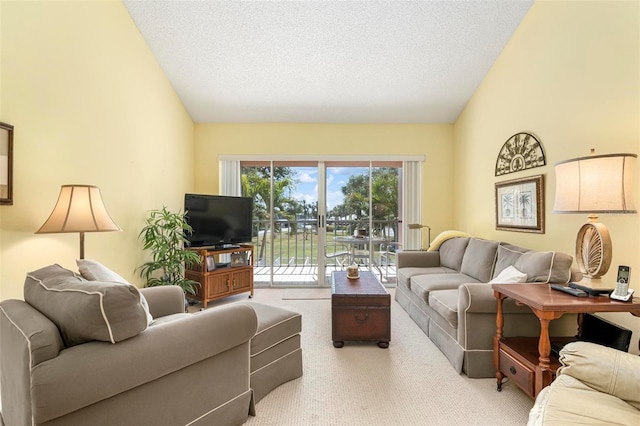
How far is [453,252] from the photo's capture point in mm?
3760

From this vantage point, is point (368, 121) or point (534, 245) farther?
point (368, 121)

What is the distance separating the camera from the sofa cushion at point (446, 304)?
2.34 m

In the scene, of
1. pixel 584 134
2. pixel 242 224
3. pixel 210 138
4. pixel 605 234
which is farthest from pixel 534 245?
pixel 210 138

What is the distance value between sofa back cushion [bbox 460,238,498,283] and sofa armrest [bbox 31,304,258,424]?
2446mm

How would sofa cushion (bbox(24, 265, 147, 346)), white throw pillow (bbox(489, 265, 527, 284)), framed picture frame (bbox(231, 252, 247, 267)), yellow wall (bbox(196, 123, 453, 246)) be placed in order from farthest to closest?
yellow wall (bbox(196, 123, 453, 246)), framed picture frame (bbox(231, 252, 247, 267)), white throw pillow (bbox(489, 265, 527, 284)), sofa cushion (bbox(24, 265, 147, 346))

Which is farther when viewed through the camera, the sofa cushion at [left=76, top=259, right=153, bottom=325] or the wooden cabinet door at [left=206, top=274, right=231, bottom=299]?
the wooden cabinet door at [left=206, top=274, right=231, bottom=299]

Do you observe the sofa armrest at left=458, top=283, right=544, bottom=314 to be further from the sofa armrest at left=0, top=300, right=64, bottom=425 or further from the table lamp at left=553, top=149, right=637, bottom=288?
the sofa armrest at left=0, top=300, right=64, bottom=425

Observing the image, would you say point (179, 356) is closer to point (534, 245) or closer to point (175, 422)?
point (175, 422)

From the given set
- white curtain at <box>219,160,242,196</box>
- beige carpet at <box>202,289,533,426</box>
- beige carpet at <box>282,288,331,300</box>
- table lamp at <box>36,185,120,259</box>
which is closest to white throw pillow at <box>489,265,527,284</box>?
beige carpet at <box>202,289,533,426</box>

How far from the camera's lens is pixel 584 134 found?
241 centimetres

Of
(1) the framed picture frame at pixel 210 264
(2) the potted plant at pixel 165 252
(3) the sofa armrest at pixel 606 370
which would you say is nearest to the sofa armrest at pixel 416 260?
(1) the framed picture frame at pixel 210 264

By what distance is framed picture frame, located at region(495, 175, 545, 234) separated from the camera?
2938mm

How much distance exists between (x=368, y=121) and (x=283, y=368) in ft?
12.5

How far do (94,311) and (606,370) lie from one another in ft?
6.59
